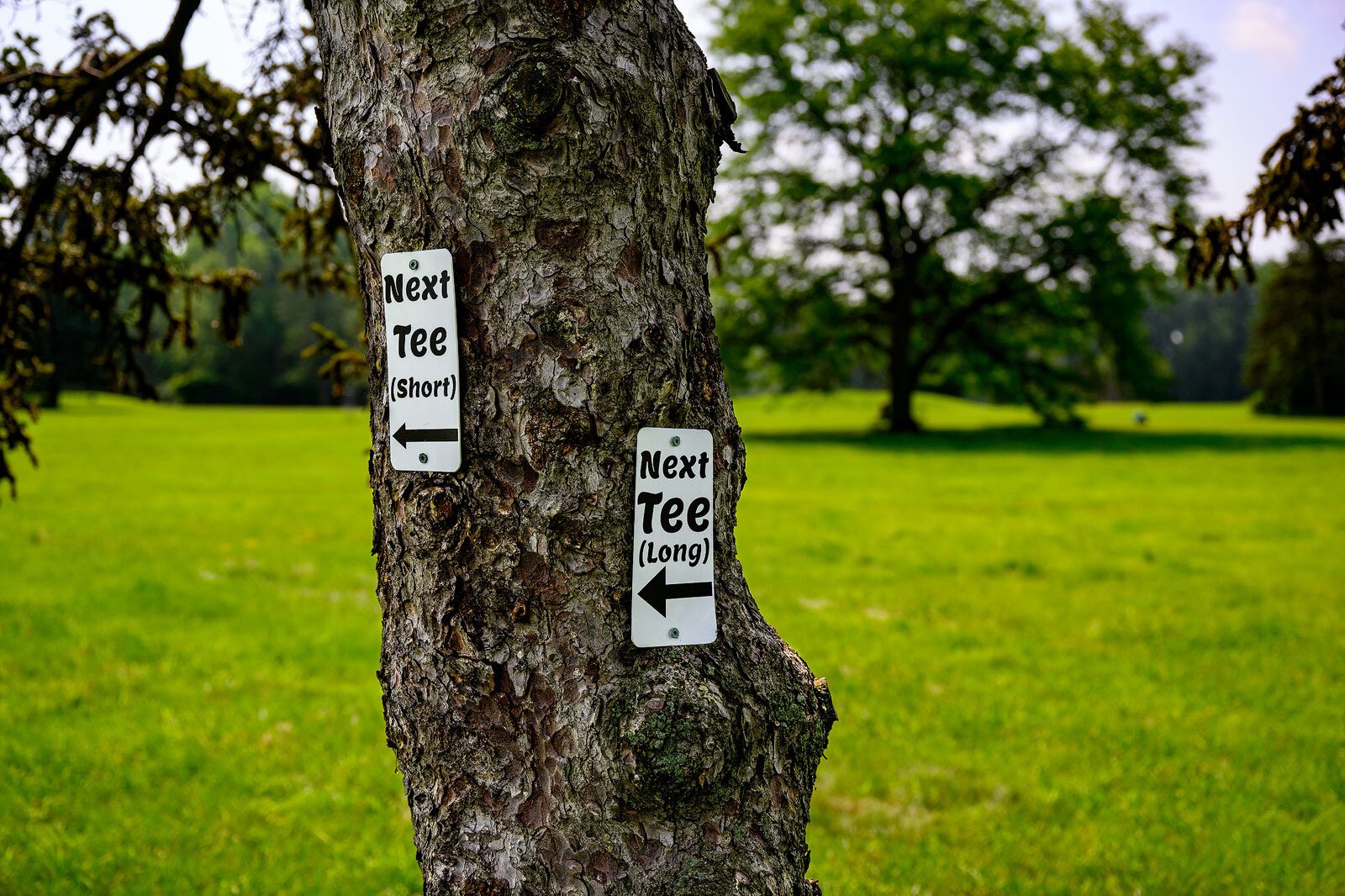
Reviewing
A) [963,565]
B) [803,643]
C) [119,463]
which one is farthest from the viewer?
[119,463]

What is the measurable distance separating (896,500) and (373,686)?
10.1m

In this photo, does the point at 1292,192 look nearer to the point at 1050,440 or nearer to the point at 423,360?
the point at 423,360

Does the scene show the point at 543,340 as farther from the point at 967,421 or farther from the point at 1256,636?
the point at 967,421

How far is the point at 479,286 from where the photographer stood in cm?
147

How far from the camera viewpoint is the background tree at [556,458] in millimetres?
1447

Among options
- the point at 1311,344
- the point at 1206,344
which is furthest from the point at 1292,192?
the point at 1206,344

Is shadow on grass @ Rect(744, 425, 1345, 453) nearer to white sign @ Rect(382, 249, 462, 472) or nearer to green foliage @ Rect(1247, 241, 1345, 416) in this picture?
green foliage @ Rect(1247, 241, 1345, 416)

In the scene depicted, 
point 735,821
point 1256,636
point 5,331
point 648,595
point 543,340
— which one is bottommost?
point 1256,636

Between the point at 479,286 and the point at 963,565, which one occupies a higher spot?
the point at 479,286

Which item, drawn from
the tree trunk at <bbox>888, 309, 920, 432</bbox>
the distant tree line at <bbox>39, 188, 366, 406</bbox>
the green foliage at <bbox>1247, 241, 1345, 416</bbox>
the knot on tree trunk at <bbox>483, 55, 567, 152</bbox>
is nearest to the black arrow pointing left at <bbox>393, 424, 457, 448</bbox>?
the knot on tree trunk at <bbox>483, 55, 567, 152</bbox>

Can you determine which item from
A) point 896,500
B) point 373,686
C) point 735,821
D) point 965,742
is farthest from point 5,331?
point 896,500

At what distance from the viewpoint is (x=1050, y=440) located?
83.2ft

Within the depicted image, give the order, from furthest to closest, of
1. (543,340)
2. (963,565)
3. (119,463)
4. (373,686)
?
1. (119,463)
2. (963,565)
3. (373,686)
4. (543,340)

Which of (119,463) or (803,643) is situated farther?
(119,463)
